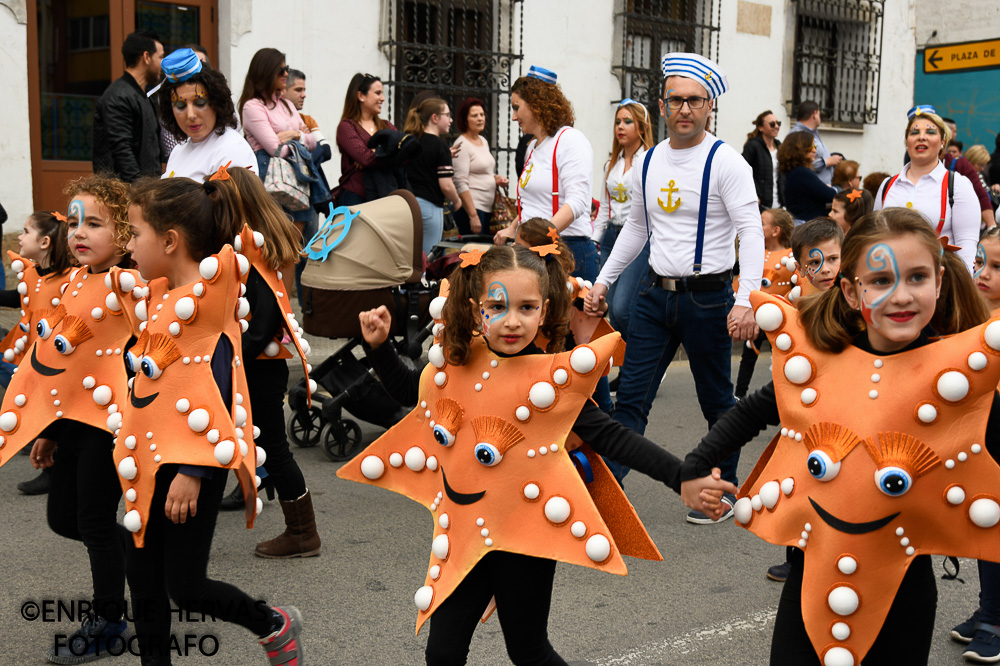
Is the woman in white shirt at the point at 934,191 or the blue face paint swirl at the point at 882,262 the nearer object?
the blue face paint swirl at the point at 882,262

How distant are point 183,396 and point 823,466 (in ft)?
5.89

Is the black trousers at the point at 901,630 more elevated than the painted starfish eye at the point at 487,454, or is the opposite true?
the painted starfish eye at the point at 487,454

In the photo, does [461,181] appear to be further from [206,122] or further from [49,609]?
[49,609]

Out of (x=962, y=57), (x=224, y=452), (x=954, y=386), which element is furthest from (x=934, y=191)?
(x=962, y=57)

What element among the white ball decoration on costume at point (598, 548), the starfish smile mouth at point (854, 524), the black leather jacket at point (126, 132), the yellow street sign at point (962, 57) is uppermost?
the yellow street sign at point (962, 57)

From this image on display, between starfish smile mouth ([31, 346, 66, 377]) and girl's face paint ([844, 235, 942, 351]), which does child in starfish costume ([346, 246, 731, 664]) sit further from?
starfish smile mouth ([31, 346, 66, 377])

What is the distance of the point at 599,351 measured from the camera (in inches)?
111

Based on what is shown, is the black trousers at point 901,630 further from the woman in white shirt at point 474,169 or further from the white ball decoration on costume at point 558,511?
the woman in white shirt at point 474,169

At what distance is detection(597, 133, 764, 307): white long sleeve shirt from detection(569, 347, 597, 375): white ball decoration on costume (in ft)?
6.48

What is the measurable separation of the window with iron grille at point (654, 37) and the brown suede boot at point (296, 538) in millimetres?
9753

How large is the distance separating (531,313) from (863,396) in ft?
2.95

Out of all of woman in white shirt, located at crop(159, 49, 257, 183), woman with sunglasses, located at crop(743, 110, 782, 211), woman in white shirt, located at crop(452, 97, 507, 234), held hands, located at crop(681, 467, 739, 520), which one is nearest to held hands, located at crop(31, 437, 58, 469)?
woman in white shirt, located at crop(159, 49, 257, 183)

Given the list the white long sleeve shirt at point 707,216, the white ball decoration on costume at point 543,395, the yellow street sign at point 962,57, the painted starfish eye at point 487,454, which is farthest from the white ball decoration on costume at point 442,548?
the yellow street sign at point 962,57

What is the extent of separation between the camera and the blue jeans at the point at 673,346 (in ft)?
15.8
